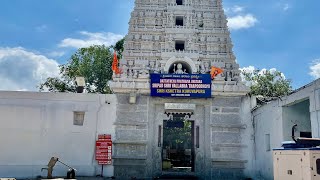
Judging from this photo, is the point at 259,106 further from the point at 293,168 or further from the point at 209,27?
the point at 293,168

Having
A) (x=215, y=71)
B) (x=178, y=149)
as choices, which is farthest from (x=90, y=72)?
(x=215, y=71)

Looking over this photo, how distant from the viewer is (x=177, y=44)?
15.6 meters

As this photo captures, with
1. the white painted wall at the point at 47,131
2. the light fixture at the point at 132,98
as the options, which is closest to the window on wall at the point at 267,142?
the light fixture at the point at 132,98

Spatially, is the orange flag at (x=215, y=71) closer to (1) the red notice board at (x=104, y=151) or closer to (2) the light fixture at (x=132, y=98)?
(2) the light fixture at (x=132, y=98)

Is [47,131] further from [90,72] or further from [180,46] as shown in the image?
[90,72]

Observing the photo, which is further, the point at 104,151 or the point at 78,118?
the point at 78,118

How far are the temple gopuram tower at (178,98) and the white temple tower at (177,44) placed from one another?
4cm

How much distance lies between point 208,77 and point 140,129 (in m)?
3.64

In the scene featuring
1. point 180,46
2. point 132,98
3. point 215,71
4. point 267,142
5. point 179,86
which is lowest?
point 267,142

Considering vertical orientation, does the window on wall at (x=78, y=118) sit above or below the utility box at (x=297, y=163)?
above

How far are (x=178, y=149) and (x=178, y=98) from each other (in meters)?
10.4

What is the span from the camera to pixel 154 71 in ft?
47.5

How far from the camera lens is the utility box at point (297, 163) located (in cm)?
416

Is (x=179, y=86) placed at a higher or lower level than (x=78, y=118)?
higher
